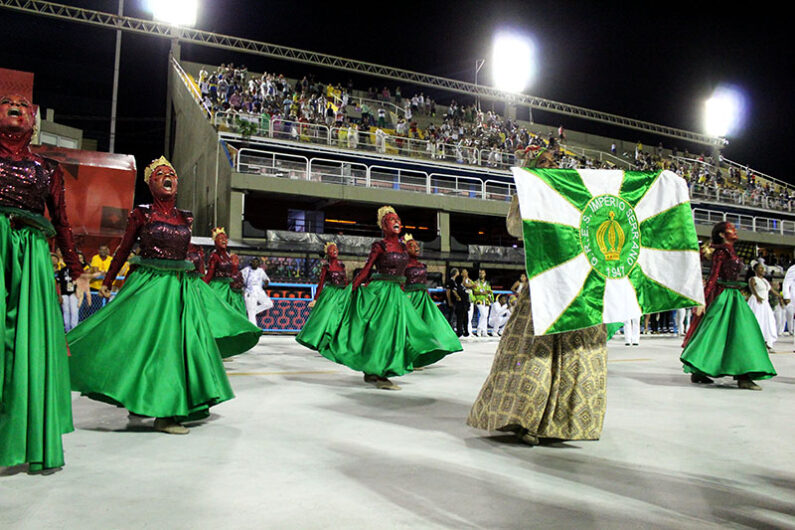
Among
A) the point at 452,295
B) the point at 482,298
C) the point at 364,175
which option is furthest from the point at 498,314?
the point at 364,175

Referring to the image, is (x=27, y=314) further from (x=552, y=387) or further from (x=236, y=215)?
(x=236, y=215)

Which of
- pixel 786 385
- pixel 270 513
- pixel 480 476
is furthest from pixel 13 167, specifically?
pixel 786 385

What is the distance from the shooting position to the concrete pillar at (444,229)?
88.0ft

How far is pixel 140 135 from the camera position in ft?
112

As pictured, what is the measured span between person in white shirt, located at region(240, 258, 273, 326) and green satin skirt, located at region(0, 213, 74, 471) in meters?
11.9

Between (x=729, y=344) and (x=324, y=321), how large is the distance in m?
5.07

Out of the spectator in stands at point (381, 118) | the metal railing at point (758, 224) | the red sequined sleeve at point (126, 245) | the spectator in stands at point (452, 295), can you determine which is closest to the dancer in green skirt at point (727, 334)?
the red sequined sleeve at point (126, 245)

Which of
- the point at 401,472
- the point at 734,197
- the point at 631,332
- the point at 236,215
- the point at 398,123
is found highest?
the point at 398,123

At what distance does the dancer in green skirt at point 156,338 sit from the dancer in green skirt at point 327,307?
326 centimetres

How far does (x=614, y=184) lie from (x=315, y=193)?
67.0 ft

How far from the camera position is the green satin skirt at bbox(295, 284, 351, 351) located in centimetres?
838

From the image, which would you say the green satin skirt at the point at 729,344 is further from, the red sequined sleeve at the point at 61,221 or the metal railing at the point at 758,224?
the metal railing at the point at 758,224

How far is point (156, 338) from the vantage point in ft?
15.6

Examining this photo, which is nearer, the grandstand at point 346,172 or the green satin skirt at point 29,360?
the green satin skirt at point 29,360
